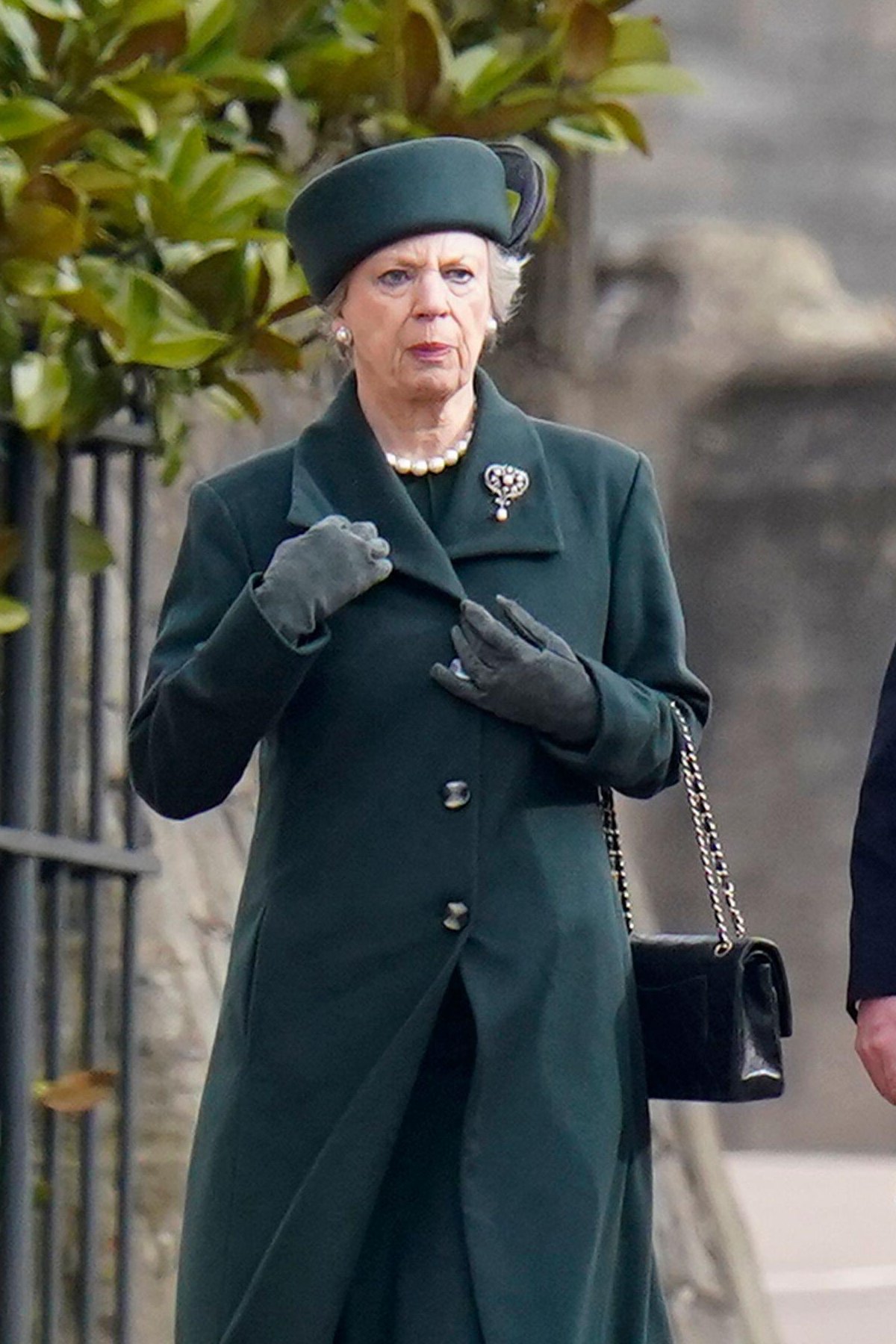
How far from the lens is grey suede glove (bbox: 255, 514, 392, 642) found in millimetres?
3902

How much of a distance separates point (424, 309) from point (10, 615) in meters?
1.09

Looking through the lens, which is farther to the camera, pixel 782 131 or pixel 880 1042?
pixel 782 131

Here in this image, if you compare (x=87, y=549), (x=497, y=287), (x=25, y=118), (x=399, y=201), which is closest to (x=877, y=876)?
(x=497, y=287)

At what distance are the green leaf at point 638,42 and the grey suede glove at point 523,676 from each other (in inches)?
64.0

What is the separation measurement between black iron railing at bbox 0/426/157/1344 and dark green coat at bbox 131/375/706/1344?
0.90 metres

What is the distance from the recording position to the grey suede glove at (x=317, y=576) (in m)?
3.90

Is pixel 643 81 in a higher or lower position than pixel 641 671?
Answer: higher

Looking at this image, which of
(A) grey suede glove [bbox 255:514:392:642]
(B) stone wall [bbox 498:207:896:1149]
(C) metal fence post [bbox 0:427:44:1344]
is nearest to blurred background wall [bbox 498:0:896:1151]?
(B) stone wall [bbox 498:207:896:1149]

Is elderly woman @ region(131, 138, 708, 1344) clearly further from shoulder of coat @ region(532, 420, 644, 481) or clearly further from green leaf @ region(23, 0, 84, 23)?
green leaf @ region(23, 0, 84, 23)

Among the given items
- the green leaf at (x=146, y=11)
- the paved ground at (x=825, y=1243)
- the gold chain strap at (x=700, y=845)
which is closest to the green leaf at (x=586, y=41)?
the green leaf at (x=146, y=11)

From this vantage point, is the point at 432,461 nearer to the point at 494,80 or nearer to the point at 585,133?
the point at 494,80

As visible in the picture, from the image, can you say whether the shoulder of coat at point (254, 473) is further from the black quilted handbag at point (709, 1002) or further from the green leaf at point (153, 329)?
the green leaf at point (153, 329)

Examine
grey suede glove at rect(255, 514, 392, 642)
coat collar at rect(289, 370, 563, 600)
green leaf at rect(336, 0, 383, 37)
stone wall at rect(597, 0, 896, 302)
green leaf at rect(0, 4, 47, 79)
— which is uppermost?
stone wall at rect(597, 0, 896, 302)

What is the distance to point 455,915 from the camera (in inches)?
159
